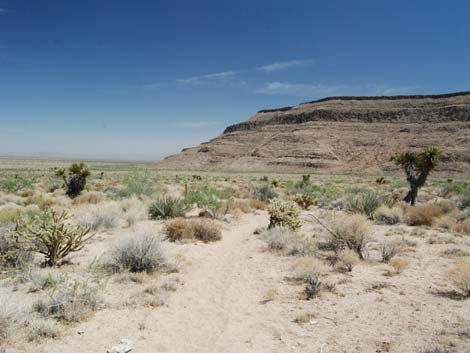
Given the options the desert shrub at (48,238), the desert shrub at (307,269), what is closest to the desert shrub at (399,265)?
the desert shrub at (307,269)

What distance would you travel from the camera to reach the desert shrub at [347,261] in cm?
714

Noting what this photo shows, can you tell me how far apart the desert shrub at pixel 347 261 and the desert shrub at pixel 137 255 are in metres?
3.83

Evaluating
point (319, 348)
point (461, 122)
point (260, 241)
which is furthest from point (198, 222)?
point (461, 122)

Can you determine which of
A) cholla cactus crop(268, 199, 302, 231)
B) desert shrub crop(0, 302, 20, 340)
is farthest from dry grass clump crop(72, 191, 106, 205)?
desert shrub crop(0, 302, 20, 340)

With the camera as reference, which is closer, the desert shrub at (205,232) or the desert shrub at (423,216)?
the desert shrub at (205,232)

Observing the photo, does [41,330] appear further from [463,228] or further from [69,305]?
[463,228]

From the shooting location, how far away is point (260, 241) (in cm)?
1003

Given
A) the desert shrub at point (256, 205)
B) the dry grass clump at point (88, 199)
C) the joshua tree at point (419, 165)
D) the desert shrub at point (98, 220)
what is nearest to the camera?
the desert shrub at point (98, 220)

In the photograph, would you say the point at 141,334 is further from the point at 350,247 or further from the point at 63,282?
the point at 350,247

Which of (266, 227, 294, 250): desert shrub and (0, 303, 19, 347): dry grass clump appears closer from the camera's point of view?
(0, 303, 19, 347): dry grass clump

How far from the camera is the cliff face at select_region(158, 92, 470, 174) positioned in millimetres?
72500

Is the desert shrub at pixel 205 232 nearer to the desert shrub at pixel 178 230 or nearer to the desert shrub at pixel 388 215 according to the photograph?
the desert shrub at pixel 178 230

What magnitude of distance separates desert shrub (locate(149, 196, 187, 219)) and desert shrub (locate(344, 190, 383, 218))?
23.0ft

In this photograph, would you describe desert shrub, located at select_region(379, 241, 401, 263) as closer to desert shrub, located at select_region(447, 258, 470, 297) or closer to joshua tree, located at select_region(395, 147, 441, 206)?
desert shrub, located at select_region(447, 258, 470, 297)
